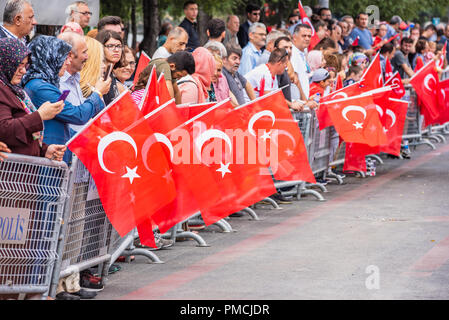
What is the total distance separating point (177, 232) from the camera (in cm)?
967

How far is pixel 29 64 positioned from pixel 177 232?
10.2ft

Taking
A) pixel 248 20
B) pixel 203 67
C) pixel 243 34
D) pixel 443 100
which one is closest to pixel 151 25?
pixel 243 34

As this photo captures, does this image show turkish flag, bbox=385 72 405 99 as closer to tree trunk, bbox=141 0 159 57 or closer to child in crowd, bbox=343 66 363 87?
child in crowd, bbox=343 66 363 87

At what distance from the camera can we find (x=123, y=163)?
6.99 m

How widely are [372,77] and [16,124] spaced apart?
27.6ft

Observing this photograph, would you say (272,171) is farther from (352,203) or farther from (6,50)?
(6,50)

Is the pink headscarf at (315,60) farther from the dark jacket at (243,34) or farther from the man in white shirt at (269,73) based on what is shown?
the dark jacket at (243,34)

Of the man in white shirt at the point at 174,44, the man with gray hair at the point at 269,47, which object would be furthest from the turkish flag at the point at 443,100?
the man in white shirt at the point at 174,44

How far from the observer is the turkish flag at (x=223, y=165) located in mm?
8383

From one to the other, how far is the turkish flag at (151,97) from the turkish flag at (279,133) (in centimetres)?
164

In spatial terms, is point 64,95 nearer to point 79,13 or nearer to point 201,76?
point 201,76

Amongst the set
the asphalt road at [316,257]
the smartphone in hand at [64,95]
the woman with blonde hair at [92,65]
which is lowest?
the asphalt road at [316,257]

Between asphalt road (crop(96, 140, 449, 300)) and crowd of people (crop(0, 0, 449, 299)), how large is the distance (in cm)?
67

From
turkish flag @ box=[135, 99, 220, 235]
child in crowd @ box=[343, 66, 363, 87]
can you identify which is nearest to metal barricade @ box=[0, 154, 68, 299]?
turkish flag @ box=[135, 99, 220, 235]
